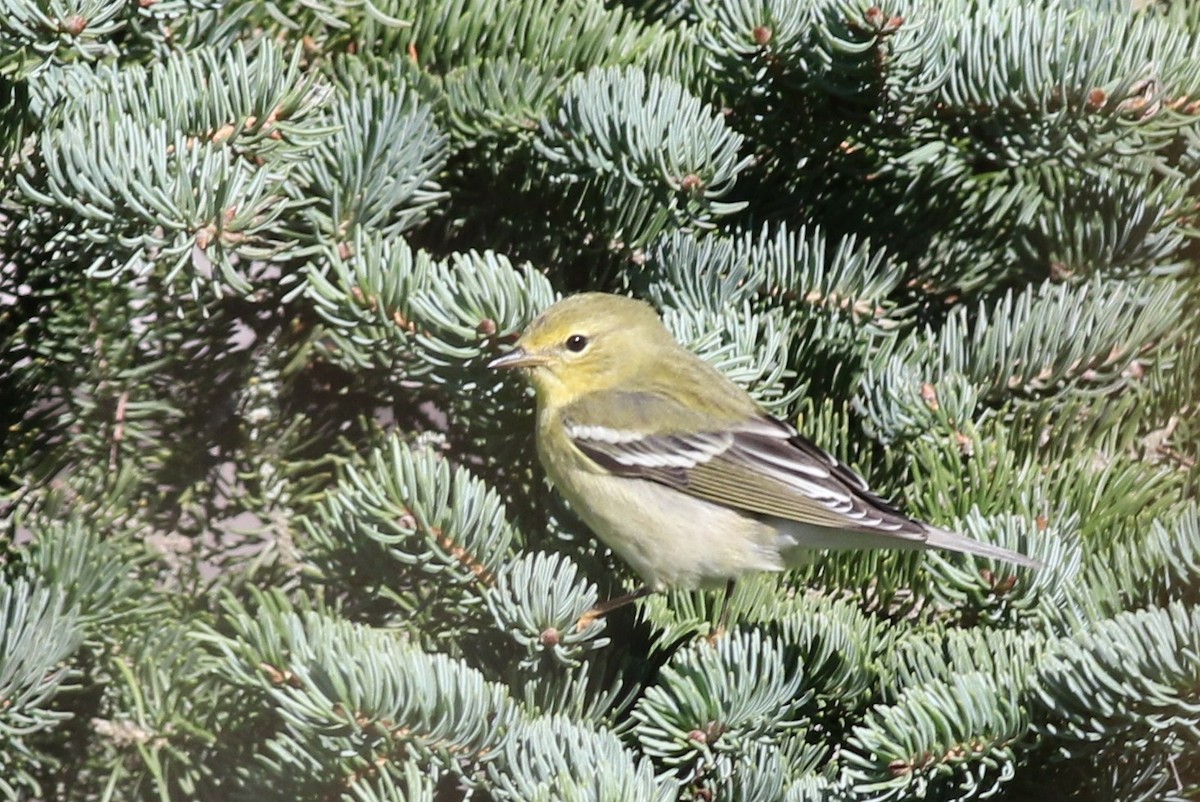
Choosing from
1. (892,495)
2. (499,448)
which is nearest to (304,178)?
(499,448)

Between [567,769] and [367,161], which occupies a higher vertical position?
[367,161]

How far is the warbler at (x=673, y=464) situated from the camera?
2232mm

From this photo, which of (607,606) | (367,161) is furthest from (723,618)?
(367,161)

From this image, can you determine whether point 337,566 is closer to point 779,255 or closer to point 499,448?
point 499,448

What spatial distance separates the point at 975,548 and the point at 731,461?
99cm

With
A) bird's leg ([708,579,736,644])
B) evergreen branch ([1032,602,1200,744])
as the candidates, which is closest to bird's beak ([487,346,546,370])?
bird's leg ([708,579,736,644])

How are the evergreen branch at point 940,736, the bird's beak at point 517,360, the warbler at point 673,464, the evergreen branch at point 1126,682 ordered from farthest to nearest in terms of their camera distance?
the warbler at point 673,464 → the bird's beak at point 517,360 → the evergreen branch at point 940,736 → the evergreen branch at point 1126,682

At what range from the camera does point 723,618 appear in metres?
2.05

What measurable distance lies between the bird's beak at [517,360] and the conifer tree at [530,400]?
2 cm

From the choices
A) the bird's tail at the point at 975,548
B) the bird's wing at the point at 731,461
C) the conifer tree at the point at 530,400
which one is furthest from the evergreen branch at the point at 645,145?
the bird's tail at the point at 975,548

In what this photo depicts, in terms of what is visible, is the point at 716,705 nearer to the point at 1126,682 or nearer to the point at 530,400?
the point at 1126,682

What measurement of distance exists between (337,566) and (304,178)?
2.00 ft

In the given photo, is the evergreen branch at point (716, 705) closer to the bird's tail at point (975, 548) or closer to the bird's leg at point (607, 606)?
the bird's leg at point (607, 606)

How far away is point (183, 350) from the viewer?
2285 mm
